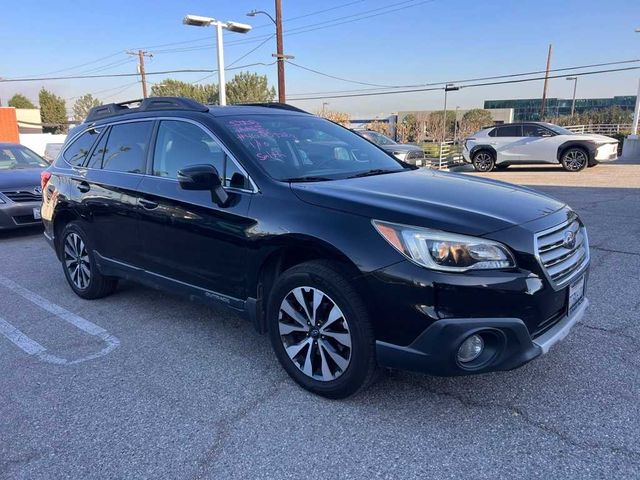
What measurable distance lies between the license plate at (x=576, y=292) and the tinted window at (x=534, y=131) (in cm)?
1479

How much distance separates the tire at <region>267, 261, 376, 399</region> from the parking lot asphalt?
0.52 ft

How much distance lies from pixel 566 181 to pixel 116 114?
485 inches

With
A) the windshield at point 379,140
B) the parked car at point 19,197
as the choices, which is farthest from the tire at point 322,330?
the windshield at point 379,140

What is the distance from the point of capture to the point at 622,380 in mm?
3014

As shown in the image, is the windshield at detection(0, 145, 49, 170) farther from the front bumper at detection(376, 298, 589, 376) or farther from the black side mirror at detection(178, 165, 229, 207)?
the front bumper at detection(376, 298, 589, 376)

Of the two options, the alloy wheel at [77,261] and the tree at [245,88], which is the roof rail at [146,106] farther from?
the tree at [245,88]

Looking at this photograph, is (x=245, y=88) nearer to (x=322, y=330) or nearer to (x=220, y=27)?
(x=220, y=27)

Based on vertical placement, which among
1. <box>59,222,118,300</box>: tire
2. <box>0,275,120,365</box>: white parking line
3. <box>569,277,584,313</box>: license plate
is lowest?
<box>0,275,120,365</box>: white parking line

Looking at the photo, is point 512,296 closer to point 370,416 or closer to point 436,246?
point 436,246

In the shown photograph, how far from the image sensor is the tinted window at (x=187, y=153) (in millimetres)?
3299

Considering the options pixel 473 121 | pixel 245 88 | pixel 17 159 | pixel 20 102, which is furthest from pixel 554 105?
pixel 20 102

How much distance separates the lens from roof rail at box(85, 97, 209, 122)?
12.7 ft

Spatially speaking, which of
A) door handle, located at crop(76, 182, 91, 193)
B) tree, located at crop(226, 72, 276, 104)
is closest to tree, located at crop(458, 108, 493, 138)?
tree, located at crop(226, 72, 276, 104)

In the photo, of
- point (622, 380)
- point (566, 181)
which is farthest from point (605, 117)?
point (622, 380)
